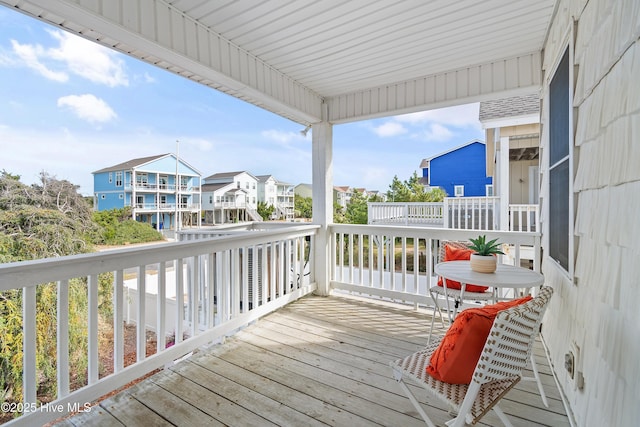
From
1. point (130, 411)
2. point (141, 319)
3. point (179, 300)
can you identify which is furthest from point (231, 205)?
point (130, 411)

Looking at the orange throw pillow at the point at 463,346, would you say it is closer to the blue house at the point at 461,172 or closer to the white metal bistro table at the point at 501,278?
the white metal bistro table at the point at 501,278

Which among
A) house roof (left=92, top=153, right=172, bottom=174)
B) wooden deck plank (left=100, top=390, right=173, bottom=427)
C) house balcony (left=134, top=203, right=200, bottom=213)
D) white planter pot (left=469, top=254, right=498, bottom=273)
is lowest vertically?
wooden deck plank (left=100, top=390, right=173, bottom=427)

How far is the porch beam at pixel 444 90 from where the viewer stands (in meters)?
2.97

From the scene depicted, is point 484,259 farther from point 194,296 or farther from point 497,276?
point 194,296

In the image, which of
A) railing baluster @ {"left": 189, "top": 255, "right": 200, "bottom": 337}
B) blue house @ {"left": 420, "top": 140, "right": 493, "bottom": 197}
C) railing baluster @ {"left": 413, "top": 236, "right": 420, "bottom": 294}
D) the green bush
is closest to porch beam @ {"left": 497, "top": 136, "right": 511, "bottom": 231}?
blue house @ {"left": 420, "top": 140, "right": 493, "bottom": 197}

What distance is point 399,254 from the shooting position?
4.09m

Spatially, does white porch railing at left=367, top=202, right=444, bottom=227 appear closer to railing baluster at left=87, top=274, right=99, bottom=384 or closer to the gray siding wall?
the gray siding wall

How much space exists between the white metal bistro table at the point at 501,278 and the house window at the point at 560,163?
23cm

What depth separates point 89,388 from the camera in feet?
5.85

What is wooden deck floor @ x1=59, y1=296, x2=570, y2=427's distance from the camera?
1755 millimetres

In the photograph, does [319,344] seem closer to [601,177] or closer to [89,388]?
[89,388]

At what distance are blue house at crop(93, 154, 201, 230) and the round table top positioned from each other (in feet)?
7.42

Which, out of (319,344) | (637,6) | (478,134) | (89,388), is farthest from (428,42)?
(478,134)

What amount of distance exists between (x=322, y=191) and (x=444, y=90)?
1.87m
